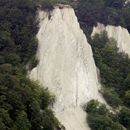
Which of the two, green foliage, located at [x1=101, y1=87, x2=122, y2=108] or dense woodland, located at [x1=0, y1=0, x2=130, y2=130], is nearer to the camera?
dense woodland, located at [x1=0, y1=0, x2=130, y2=130]

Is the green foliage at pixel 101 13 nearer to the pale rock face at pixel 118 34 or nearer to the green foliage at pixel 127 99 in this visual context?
the pale rock face at pixel 118 34

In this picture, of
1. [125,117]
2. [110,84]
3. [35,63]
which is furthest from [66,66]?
[125,117]

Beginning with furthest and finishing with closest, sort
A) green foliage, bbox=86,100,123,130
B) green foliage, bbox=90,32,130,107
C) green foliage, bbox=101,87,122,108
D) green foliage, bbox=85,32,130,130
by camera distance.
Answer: green foliage, bbox=90,32,130,107 → green foliage, bbox=101,87,122,108 → green foliage, bbox=85,32,130,130 → green foliage, bbox=86,100,123,130

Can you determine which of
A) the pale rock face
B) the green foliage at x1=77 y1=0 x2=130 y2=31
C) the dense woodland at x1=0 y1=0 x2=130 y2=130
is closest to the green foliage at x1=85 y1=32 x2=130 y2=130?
the dense woodland at x1=0 y1=0 x2=130 y2=130

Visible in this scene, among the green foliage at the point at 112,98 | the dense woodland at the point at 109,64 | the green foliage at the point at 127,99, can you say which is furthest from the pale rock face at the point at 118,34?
the green foliage at the point at 112,98

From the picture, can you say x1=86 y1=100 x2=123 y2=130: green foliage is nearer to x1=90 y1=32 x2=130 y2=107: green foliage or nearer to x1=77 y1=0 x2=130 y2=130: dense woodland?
x1=77 y1=0 x2=130 y2=130: dense woodland

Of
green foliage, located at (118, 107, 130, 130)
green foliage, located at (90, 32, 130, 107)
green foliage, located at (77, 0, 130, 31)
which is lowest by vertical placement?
green foliage, located at (118, 107, 130, 130)

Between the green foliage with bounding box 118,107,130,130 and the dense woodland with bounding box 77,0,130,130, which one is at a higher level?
the dense woodland with bounding box 77,0,130,130

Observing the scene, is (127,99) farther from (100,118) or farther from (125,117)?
(100,118)
